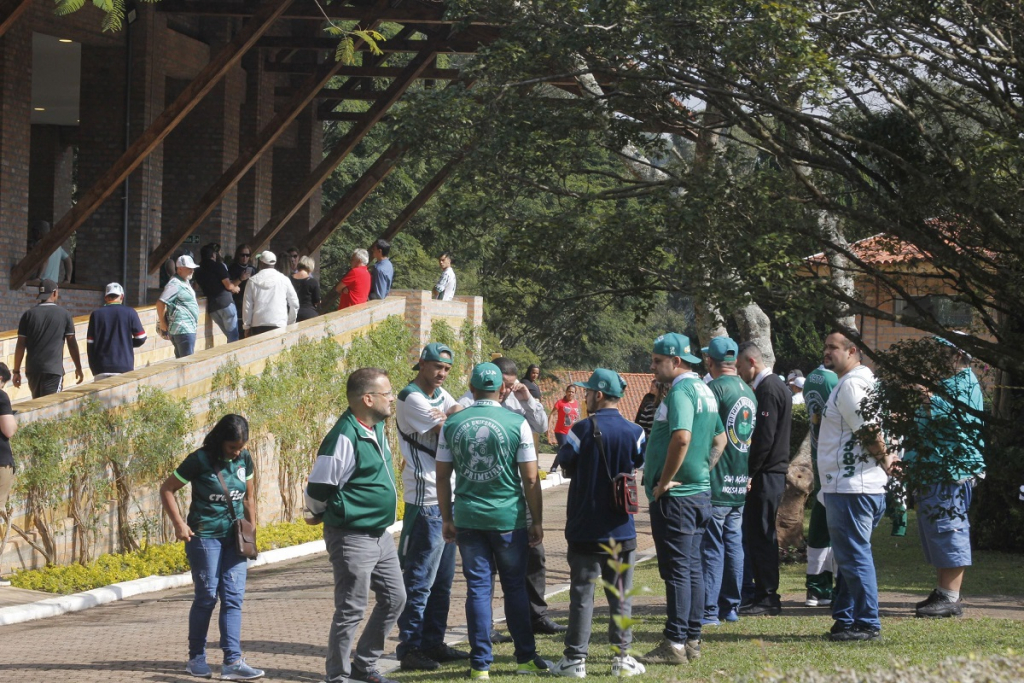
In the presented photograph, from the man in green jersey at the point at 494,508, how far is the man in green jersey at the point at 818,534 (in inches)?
107

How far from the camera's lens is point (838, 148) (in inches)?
317

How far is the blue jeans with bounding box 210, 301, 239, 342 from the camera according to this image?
17672 mm

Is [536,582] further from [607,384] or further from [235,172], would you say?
[235,172]

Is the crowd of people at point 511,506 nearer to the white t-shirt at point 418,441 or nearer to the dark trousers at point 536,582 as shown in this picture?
the white t-shirt at point 418,441

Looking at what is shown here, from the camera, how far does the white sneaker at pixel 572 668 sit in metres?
6.77

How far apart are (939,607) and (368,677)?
3.96m

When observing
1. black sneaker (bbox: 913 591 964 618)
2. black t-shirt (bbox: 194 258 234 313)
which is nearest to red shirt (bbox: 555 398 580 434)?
black t-shirt (bbox: 194 258 234 313)

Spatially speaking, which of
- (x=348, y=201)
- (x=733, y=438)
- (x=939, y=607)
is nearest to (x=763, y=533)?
(x=733, y=438)

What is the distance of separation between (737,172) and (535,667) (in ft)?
13.2

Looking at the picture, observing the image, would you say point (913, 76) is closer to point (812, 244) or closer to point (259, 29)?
point (812, 244)

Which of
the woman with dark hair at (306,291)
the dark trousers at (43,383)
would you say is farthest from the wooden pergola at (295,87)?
the dark trousers at (43,383)

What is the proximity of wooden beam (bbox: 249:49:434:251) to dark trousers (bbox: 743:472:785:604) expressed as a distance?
1531 centimetres

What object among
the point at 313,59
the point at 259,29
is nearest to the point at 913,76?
the point at 259,29

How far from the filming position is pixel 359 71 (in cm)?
2645
